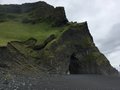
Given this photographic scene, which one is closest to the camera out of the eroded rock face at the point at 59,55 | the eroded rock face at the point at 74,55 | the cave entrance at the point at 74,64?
the eroded rock face at the point at 59,55

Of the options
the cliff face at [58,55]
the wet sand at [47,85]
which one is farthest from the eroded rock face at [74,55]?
the wet sand at [47,85]

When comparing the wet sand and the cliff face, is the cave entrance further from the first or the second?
the wet sand

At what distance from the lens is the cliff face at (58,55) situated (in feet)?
498

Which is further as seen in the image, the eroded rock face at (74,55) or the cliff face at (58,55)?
the eroded rock face at (74,55)

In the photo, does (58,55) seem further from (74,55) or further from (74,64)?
(74,64)

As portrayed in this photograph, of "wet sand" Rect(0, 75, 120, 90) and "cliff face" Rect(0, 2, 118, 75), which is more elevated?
"cliff face" Rect(0, 2, 118, 75)

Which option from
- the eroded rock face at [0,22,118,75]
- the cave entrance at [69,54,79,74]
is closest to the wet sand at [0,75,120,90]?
the eroded rock face at [0,22,118,75]

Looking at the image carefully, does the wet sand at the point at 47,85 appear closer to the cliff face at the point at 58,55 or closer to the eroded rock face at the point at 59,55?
the cliff face at the point at 58,55

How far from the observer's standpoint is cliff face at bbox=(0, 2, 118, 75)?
152 m

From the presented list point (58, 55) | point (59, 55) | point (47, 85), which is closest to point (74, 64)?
point (59, 55)

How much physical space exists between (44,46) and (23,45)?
1161 cm

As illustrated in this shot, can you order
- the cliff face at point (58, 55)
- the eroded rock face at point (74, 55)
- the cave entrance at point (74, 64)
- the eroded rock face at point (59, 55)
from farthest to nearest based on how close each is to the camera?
1. the cave entrance at point (74, 64)
2. the eroded rock face at point (74, 55)
3. the eroded rock face at point (59, 55)
4. the cliff face at point (58, 55)

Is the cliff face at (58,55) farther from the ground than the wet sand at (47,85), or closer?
farther from the ground

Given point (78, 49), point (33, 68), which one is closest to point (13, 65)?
point (33, 68)
